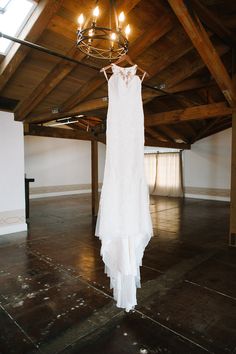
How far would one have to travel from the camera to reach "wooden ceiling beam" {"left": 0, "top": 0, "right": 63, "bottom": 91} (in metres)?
2.78

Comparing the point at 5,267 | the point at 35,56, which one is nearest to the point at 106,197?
the point at 5,267

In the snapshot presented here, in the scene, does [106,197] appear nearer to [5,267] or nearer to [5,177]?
[5,267]

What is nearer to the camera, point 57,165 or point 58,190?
point 57,165

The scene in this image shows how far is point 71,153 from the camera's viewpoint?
11.3 m

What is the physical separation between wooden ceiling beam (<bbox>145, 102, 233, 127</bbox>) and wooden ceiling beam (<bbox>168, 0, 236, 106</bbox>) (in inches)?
16.6

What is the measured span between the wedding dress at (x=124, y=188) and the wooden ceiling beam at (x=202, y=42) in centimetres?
98

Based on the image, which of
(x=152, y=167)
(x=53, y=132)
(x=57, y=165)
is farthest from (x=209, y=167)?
(x=57, y=165)

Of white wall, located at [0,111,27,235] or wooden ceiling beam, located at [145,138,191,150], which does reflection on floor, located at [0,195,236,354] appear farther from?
wooden ceiling beam, located at [145,138,191,150]

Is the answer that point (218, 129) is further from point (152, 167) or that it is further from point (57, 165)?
point (57, 165)

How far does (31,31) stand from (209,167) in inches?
329

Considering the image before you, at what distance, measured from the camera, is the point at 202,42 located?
282 cm

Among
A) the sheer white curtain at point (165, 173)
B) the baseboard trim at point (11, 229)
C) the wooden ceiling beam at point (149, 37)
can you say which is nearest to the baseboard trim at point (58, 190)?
the sheer white curtain at point (165, 173)

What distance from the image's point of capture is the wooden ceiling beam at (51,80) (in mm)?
2957

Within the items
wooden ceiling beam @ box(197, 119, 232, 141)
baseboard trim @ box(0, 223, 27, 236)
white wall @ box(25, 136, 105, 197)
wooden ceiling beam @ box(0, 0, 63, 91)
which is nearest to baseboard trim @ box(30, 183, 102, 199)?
white wall @ box(25, 136, 105, 197)
